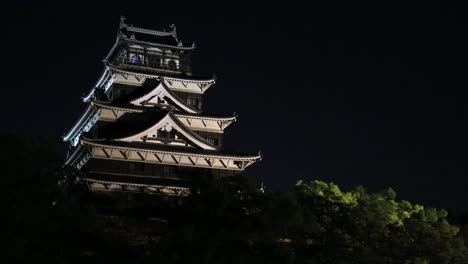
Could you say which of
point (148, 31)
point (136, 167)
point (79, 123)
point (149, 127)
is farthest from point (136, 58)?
point (136, 167)

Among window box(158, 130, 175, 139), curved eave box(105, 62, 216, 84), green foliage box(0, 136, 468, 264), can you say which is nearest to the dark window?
curved eave box(105, 62, 216, 84)

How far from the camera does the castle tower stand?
53.9m

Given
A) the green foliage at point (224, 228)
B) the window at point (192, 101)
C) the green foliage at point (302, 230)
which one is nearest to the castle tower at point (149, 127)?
the window at point (192, 101)

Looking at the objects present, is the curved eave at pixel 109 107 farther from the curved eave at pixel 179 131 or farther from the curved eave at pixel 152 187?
the curved eave at pixel 152 187

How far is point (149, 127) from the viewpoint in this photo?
5469 centimetres

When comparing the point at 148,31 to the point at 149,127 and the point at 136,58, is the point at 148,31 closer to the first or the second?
the point at 136,58

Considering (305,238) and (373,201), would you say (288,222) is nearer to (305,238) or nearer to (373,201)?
(305,238)

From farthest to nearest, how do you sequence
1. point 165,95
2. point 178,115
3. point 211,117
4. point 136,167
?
point 211,117 → point 165,95 → point 178,115 → point 136,167

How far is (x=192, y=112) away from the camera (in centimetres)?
5950

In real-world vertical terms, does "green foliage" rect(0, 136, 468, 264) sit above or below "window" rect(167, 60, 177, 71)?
below

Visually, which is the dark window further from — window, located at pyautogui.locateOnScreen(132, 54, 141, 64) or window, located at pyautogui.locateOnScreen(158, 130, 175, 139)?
window, located at pyautogui.locateOnScreen(158, 130, 175, 139)

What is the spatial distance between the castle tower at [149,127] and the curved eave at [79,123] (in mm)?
100

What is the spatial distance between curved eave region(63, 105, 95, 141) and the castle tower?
0.10 meters

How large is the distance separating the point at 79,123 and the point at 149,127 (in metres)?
11.3
